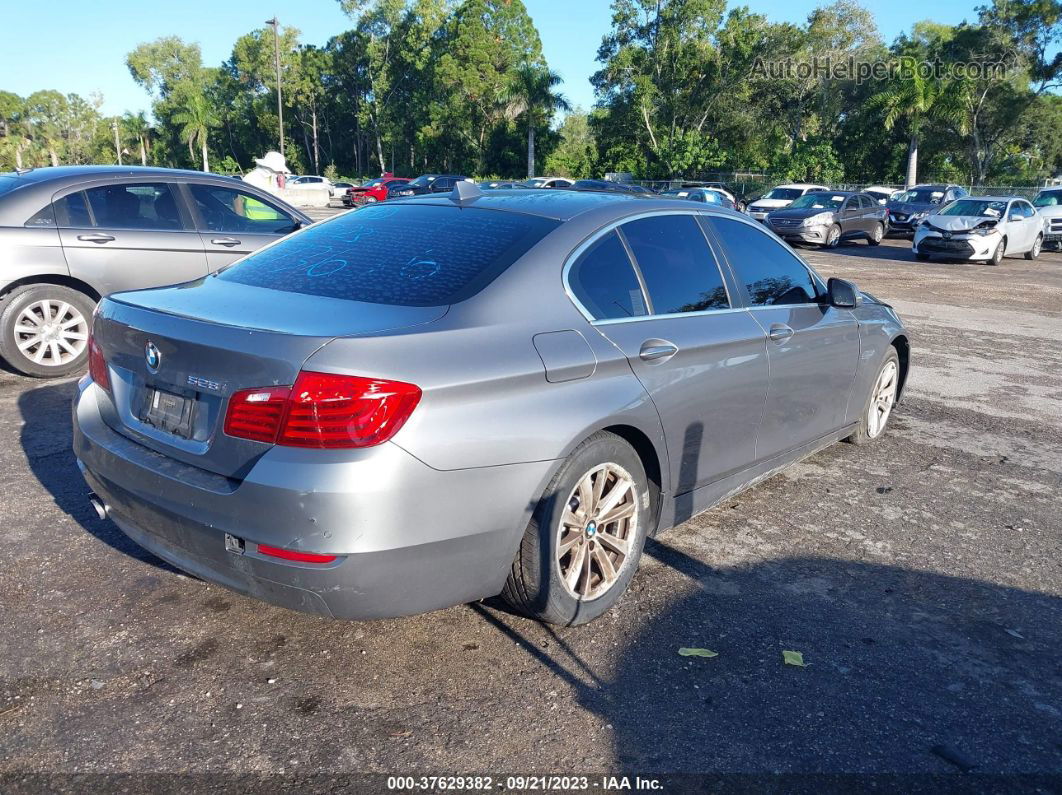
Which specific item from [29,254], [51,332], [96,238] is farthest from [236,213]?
[51,332]

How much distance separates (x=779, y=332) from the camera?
4.34m

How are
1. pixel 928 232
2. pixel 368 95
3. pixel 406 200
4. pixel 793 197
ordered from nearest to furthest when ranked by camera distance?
pixel 406 200
pixel 928 232
pixel 793 197
pixel 368 95

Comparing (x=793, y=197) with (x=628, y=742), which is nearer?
(x=628, y=742)

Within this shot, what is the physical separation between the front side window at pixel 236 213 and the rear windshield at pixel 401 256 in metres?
3.88

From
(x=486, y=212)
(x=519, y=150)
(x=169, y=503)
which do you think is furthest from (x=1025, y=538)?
(x=519, y=150)

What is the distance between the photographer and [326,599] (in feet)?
9.01

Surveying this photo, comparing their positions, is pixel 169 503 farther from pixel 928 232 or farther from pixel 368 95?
pixel 368 95

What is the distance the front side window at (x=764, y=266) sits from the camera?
436cm

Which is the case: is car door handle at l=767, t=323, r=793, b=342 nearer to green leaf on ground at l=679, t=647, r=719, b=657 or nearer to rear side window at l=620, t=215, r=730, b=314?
rear side window at l=620, t=215, r=730, b=314

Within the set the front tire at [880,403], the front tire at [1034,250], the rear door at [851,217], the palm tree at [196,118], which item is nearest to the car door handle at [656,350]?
the front tire at [880,403]

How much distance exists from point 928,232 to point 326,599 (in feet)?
70.7

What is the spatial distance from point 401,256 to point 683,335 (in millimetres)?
1235

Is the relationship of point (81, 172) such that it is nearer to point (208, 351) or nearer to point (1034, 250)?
point (208, 351)

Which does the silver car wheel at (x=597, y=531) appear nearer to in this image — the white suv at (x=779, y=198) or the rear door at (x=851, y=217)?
the rear door at (x=851, y=217)
